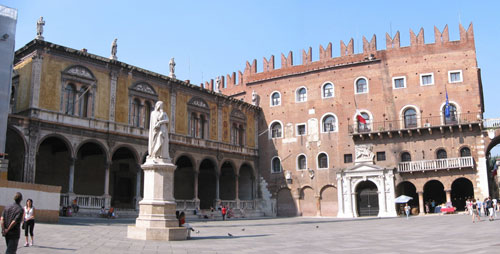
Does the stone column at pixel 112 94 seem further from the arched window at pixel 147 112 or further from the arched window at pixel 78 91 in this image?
the arched window at pixel 147 112

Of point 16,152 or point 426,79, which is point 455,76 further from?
point 16,152

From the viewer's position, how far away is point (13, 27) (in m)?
21.3

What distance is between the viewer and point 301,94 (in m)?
33.9

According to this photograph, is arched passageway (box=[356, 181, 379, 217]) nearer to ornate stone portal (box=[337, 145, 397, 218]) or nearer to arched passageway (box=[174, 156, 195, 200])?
ornate stone portal (box=[337, 145, 397, 218])

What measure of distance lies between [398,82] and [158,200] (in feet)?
76.3

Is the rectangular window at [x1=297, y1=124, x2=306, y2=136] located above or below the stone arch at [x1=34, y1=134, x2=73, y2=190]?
above

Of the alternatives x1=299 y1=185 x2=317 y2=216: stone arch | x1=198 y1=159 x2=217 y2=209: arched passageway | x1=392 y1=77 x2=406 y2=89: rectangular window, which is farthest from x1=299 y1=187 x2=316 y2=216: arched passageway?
x1=392 y1=77 x2=406 y2=89: rectangular window

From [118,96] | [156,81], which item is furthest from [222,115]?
[118,96]

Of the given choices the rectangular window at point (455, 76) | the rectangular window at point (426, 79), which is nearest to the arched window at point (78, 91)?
the rectangular window at point (426, 79)

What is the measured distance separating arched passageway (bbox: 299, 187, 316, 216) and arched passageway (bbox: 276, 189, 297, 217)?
0.63 metres

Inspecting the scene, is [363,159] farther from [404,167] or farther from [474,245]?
[474,245]

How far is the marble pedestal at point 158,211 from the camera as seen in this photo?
1133cm

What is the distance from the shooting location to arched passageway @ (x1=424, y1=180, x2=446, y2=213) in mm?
31422

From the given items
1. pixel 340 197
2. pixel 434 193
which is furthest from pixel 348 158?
pixel 434 193
